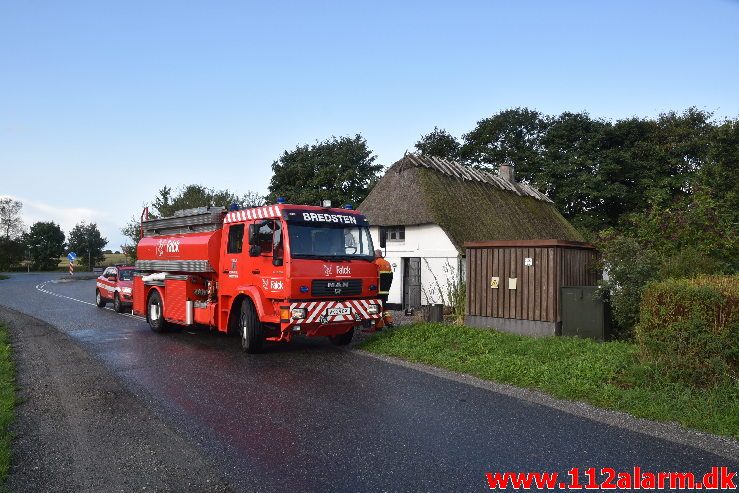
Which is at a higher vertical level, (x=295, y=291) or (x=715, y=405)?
(x=295, y=291)

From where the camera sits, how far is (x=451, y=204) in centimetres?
2023

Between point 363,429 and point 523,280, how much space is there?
23.4 ft

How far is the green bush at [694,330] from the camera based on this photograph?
6422 mm

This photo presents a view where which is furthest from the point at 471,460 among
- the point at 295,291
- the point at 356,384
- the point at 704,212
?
the point at 704,212

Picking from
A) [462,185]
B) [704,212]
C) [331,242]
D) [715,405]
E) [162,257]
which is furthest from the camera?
[462,185]

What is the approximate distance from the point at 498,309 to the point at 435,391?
5.37 meters

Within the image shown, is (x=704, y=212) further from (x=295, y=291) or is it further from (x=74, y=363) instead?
(x=74, y=363)

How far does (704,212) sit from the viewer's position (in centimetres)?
1144

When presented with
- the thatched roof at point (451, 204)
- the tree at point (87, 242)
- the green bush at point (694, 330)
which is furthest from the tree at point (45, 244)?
the green bush at point (694, 330)

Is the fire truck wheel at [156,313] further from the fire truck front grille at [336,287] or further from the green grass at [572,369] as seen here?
the green grass at [572,369]

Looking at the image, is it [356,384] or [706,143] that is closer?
[356,384]

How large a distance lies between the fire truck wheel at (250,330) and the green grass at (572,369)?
2111 millimetres

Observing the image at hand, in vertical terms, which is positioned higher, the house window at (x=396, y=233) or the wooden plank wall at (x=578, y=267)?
the house window at (x=396, y=233)

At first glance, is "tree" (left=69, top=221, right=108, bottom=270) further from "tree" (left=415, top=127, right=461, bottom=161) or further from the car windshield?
the car windshield
